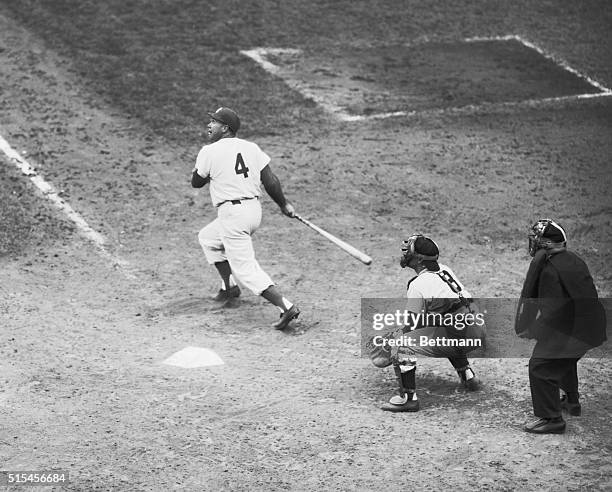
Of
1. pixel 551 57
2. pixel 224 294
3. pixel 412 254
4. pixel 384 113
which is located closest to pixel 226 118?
pixel 224 294

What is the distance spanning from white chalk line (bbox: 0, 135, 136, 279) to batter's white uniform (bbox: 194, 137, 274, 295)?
5.09 ft

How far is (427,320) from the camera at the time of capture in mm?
8609

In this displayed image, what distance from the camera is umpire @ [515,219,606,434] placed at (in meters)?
8.11

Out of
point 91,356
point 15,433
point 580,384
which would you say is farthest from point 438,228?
→ point 15,433

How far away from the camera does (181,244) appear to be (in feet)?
40.3

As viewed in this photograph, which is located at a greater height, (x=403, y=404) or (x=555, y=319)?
(x=555, y=319)

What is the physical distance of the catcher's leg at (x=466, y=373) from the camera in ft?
29.0

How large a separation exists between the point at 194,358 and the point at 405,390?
6.44ft

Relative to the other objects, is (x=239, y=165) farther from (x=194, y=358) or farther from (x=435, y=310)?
(x=435, y=310)

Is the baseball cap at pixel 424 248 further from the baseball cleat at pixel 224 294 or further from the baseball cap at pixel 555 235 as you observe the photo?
the baseball cleat at pixel 224 294

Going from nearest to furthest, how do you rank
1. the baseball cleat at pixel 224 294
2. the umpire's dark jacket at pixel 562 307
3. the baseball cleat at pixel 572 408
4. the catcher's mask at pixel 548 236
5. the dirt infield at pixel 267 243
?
1. the dirt infield at pixel 267 243
2. the umpire's dark jacket at pixel 562 307
3. the catcher's mask at pixel 548 236
4. the baseball cleat at pixel 572 408
5. the baseball cleat at pixel 224 294

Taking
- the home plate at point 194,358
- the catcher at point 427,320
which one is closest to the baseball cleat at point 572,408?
the catcher at point 427,320
